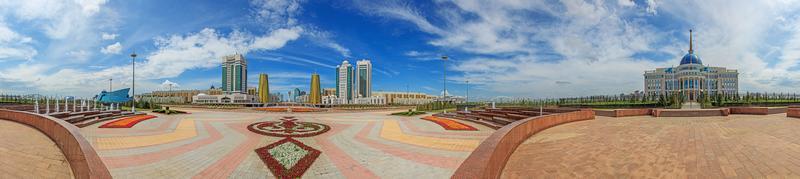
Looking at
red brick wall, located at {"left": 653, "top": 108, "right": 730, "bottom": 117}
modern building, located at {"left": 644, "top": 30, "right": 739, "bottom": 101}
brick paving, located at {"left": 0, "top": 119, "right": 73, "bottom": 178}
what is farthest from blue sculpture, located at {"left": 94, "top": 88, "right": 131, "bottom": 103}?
modern building, located at {"left": 644, "top": 30, "right": 739, "bottom": 101}

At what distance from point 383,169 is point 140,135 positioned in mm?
8775

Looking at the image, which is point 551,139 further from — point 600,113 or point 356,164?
point 600,113

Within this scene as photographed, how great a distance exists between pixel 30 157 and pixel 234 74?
84280mm

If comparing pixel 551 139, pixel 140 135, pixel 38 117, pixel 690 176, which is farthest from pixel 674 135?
pixel 38 117

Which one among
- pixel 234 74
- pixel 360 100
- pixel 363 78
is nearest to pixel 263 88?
pixel 234 74

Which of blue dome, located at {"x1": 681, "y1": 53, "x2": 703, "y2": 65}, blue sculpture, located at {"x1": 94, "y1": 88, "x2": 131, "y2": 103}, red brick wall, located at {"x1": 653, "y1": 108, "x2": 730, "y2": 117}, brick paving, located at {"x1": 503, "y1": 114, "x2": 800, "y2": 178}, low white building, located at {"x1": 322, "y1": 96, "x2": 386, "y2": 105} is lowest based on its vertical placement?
low white building, located at {"x1": 322, "y1": 96, "x2": 386, "y2": 105}

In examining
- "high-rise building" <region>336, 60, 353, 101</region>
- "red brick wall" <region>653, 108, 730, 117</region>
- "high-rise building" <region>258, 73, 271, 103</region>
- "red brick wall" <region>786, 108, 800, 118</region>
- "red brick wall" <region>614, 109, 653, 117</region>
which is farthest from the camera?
"high-rise building" <region>336, 60, 353, 101</region>

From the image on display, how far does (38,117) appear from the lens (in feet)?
34.8

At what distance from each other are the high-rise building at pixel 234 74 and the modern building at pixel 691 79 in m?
88.0

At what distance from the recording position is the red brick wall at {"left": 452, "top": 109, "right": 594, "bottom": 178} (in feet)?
13.3

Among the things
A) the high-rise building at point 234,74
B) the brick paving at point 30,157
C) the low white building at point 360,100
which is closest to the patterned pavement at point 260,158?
the brick paving at point 30,157

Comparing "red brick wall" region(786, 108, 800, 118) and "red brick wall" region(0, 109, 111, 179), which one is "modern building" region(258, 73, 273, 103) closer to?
"red brick wall" region(0, 109, 111, 179)

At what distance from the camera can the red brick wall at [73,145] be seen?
→ 4.46m

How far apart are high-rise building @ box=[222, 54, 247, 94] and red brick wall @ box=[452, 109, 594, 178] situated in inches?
3328
